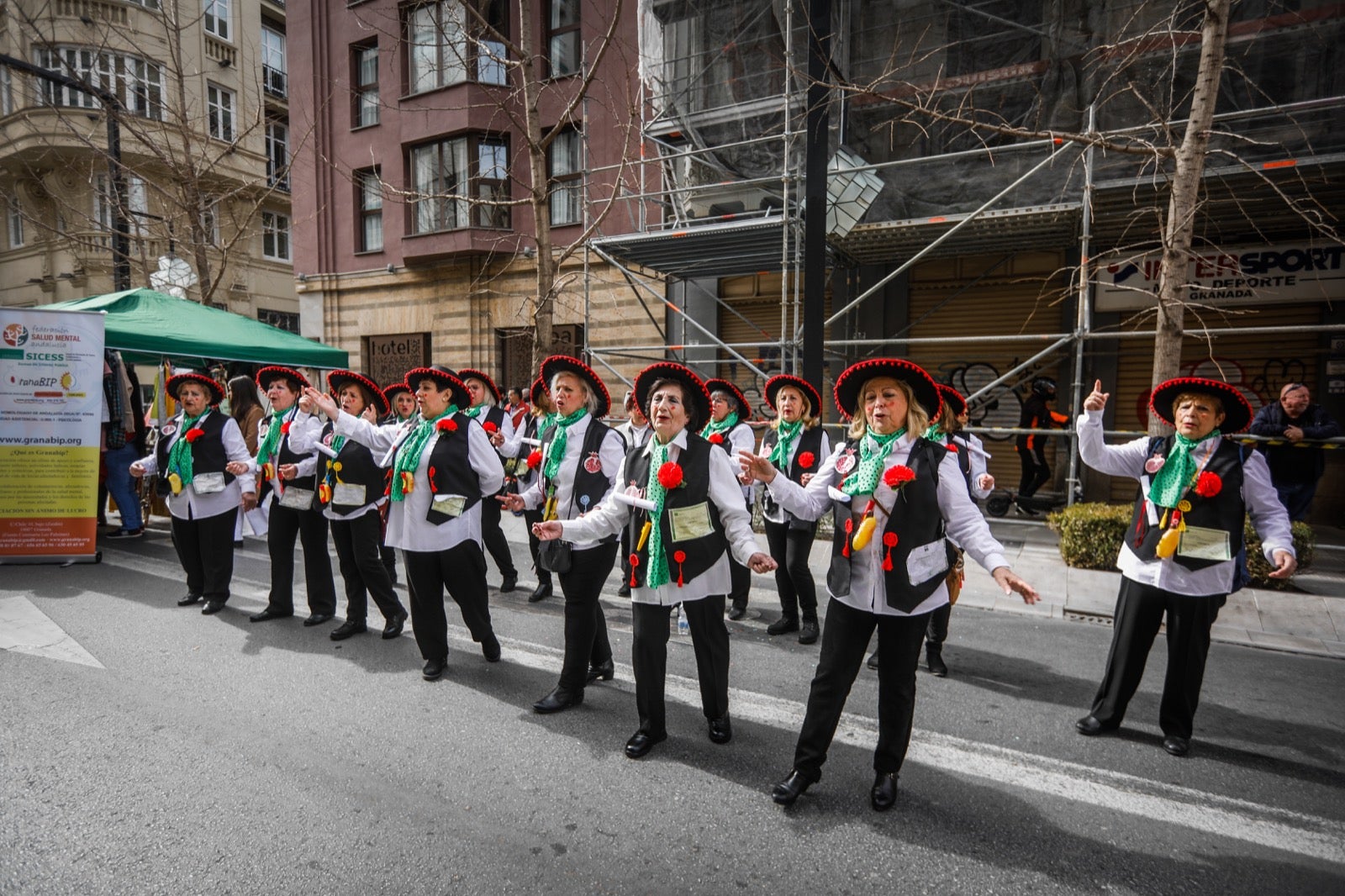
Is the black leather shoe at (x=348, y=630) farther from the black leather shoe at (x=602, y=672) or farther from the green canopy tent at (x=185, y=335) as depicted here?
the green canopy tent at (x=185, y=335)

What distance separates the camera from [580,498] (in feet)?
14.7

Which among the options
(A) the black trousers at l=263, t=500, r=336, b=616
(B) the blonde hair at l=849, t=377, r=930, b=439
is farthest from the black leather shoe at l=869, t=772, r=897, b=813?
(A) the black trousers at l=263, t=500, r=336, b=616

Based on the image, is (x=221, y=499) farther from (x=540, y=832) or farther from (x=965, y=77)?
(x=965, y=77)

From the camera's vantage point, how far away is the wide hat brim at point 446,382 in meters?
4.77

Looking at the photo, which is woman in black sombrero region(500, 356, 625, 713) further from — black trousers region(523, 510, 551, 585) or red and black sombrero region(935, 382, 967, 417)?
red and black sombrero region(935, 382, 967, 417)

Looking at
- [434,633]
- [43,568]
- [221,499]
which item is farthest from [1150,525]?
[43,568]

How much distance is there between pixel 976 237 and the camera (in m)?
10.0

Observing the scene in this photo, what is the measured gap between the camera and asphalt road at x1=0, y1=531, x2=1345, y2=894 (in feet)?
8.88

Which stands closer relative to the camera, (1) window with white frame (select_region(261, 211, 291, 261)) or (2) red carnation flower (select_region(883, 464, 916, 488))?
(2) red carnation flower (select_region(883, 464, 916, 488))

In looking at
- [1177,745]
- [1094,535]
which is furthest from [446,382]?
[1094,535]

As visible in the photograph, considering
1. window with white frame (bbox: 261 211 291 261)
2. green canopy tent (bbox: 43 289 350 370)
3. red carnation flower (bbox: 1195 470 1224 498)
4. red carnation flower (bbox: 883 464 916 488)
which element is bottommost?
red carnation flower (bbox: 1195 470 1224 498)

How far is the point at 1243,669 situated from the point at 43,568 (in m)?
10.4

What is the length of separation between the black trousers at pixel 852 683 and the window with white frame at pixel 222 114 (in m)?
27.6

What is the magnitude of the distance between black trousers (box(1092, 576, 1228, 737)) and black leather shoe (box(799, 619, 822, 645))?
1.84m
